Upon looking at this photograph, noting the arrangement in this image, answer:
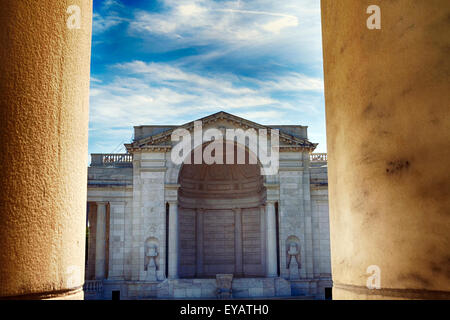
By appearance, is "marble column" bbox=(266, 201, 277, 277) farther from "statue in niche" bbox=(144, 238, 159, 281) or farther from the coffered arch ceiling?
"statue in niche" bbox=(144, 238, 159, 281)

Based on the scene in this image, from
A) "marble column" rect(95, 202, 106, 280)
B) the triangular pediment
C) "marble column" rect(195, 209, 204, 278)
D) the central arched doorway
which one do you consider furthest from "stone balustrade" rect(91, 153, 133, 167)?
"marble column" rect(195, 209, 204, 278)

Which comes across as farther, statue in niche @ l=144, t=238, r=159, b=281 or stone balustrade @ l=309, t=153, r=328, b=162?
stone balustrade @ l=309, t=153, r=328, b=162

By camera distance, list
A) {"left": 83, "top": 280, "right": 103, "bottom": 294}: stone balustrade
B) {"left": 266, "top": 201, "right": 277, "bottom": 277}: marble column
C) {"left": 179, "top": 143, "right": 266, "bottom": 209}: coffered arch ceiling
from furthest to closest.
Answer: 1. {"left": 179, "top": 143, "right": 266, "bottom": 209}: coffered arch ceiling
2. {"left": 266, "top": 201, "right": 277, "bottom": 277}: marble column
3. {"left": 83, "top": 280, "right": 103, "bottom": 294}: stone balustrade

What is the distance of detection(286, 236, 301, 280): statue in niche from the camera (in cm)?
3694

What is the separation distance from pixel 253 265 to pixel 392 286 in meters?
39.2

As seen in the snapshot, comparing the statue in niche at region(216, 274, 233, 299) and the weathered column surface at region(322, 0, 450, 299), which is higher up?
the weathered column surface at region(322, 0, 450, 299)

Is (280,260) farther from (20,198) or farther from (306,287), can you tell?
(20,198)

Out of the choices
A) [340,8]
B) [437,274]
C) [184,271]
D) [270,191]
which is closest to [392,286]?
[437,274]

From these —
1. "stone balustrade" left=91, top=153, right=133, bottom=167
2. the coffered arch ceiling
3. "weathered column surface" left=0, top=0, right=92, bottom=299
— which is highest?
"stone balustrade" left=91, top=153, right=133, bottom=167

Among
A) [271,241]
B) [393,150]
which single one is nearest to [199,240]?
[271,241]

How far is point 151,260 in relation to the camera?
36656mm

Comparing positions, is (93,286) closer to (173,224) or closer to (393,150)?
(173,224)

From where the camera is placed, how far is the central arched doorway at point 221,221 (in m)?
41.8

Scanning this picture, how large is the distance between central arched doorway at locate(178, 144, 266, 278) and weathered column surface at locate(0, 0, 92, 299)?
3739cm
